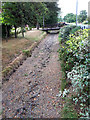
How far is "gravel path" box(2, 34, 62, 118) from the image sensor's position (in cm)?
244

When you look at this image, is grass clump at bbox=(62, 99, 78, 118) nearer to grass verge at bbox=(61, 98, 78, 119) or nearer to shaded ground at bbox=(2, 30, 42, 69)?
grass verge at bbox=(61, 98, 78, 119)

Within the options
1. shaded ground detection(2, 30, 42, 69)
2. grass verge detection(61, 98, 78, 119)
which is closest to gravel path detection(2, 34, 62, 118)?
grass verge detection(61, 98, 78, 119)

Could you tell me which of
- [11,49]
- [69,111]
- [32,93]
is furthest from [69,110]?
[11,49]

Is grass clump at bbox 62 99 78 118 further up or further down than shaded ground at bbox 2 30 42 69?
further down

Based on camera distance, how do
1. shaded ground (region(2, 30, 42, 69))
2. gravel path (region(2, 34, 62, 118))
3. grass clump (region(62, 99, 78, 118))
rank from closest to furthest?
grass clump (region(62, 99, 78, 118)), gravel path (region(2, 34, 62, 118)), shaded ground (region(2, 30, 42, 69))

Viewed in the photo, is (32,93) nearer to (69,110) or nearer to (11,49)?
(69,110)

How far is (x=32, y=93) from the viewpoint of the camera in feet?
10.1

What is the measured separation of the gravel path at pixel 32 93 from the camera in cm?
244

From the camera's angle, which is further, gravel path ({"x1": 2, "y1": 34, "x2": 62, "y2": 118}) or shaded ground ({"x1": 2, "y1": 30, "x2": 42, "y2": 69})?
shaded ground ({"x1": 2, "y1": 30, "x2": 42, "y2": 69})

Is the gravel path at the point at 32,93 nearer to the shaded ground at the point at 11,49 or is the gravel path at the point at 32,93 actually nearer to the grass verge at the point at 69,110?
the grass verge at the point at 69,110

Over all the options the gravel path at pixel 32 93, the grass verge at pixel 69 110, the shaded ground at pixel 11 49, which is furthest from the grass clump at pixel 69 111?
the shaded ground at pixel 11 49

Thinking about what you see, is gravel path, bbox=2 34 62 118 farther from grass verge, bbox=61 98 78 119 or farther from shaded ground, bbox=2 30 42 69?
shaded ground, bbox=2 30 42 69

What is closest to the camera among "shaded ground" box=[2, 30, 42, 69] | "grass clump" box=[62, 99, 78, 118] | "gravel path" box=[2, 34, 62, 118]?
"grass clump" box=[62, 99, 78, 118]

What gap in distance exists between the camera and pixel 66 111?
221cm
